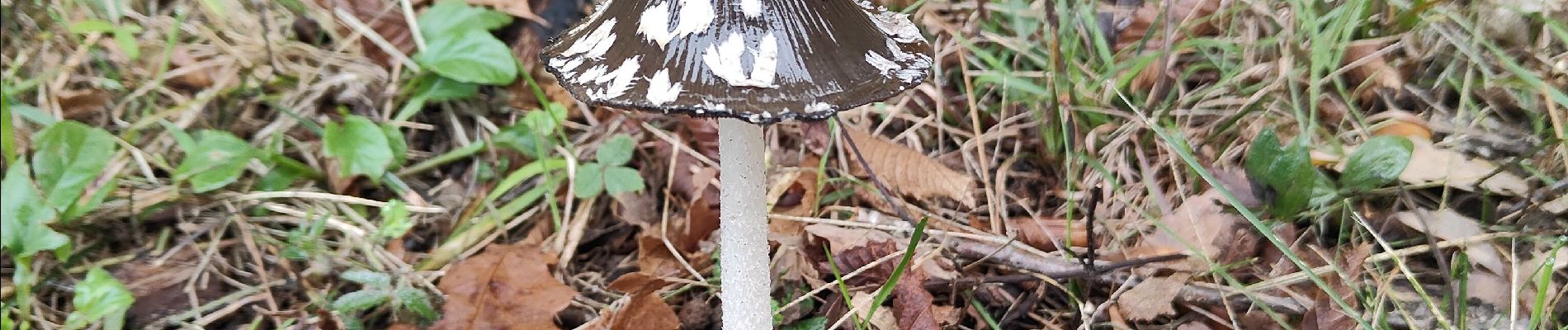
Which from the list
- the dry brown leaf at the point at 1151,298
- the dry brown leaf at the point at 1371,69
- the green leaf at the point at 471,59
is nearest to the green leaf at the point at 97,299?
the green leaf at the point at 471,59

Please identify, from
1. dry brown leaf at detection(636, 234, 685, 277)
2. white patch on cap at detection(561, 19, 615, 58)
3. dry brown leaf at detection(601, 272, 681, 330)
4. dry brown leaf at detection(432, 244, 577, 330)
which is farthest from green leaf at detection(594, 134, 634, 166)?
white patch on cap at detection(561, 19, 615, 58)

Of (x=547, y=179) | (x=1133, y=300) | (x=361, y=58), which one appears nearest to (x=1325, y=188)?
(x=1133, y=300)

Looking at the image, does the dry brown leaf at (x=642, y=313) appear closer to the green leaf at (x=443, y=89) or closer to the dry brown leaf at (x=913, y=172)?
the dry brown leaf at (x=913, y=172)

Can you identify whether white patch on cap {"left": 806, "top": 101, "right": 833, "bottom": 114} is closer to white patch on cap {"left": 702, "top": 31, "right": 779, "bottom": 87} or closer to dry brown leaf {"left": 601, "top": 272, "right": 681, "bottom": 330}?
white patch on cap {"left": 702, "top": 31, "right": 779, "bottom": 87}

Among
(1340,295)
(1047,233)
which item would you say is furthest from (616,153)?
(1340,295)

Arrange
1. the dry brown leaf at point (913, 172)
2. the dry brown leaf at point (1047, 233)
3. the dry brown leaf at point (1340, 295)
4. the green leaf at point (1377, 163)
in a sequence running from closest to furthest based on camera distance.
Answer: the dry brown leaf at point (1340, 295)
the green leaf at point (1377, 163)
the dry brown leaf at point (1047, 233)
the dry brown leaf at point (913, 172)

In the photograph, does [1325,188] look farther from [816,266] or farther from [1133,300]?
[816,266]
